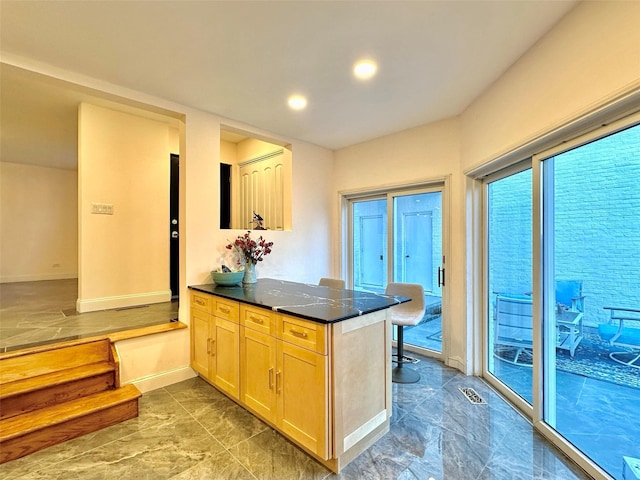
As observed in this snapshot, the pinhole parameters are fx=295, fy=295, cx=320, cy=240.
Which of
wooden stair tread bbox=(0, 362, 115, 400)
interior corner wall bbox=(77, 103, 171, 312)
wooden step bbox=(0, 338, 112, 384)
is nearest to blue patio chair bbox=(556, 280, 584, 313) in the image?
wooden stair tread bbox=(0, 362, 115, 400)

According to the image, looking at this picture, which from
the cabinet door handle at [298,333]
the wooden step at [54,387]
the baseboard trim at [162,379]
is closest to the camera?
the cabinet door handle at [298,333]

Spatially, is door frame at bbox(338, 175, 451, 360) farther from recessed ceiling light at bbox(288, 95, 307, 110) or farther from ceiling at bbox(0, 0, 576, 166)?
recessed ceiling light at bbox(288, 95, 307, 110)

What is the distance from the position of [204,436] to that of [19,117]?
4449mm

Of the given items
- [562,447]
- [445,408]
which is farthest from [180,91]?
[562,447]

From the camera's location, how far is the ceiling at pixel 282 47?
1666mm

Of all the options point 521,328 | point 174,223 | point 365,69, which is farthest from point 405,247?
point 174,223

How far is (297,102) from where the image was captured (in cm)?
280

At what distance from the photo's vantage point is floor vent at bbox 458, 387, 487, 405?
2.47m

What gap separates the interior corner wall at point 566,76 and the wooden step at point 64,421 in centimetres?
347

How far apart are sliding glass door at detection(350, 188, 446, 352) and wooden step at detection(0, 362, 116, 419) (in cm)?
299

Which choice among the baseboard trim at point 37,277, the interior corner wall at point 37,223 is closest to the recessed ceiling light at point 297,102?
the interior corner wall at point 37,223

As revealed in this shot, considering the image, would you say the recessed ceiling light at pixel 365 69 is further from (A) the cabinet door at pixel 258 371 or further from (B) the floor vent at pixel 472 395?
(B) the floor vent at pixel 472 395

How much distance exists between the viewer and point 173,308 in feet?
11.9

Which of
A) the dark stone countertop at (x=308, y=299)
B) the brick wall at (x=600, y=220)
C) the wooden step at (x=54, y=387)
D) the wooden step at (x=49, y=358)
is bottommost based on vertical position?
the wooden step at (x=54, y=387)
